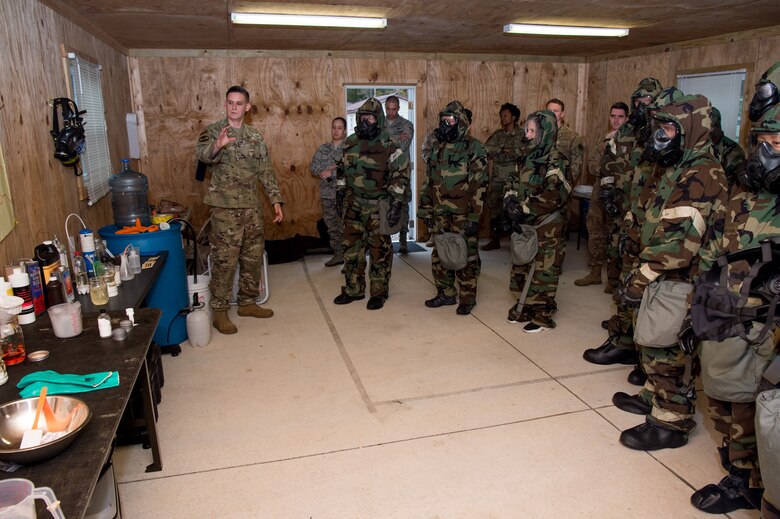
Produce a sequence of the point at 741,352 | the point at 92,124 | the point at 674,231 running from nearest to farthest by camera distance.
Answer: the point at 741,352 < the point at 674,231 < the point at 92,124

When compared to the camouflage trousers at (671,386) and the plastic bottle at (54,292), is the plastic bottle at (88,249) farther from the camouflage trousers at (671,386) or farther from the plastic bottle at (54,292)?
the camouflage trousers at (671,386)

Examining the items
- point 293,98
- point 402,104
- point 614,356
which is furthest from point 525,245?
point 402,104

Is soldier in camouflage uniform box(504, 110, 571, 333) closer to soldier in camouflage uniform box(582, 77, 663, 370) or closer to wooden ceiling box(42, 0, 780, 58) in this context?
soldier in camouflage uniform box(582, 77, 663, 370)

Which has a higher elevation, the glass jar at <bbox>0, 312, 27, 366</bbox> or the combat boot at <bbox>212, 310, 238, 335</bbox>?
the glass jar at <bbox>0, 312, 27, 366</bbox>

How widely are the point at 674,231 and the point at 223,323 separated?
11.3ft

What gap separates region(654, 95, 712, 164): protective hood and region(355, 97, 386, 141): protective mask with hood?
265 centimetres

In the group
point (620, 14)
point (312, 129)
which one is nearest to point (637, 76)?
point (620, 14)

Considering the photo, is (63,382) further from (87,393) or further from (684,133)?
(684,133)

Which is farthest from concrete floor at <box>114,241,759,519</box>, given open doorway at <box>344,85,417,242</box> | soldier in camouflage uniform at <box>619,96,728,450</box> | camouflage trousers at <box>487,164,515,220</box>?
open doorway at <box>344,85,417,242</box>

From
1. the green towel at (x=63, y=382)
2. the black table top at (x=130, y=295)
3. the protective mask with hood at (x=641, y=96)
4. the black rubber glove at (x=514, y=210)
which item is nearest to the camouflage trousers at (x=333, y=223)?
the black rubber glove at (x=514, y=210)

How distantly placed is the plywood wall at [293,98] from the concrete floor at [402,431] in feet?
9.41

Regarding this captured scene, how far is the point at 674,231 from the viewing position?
2.56m

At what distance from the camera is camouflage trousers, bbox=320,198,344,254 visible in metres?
6.71

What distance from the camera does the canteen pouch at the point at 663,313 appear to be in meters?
2.58
